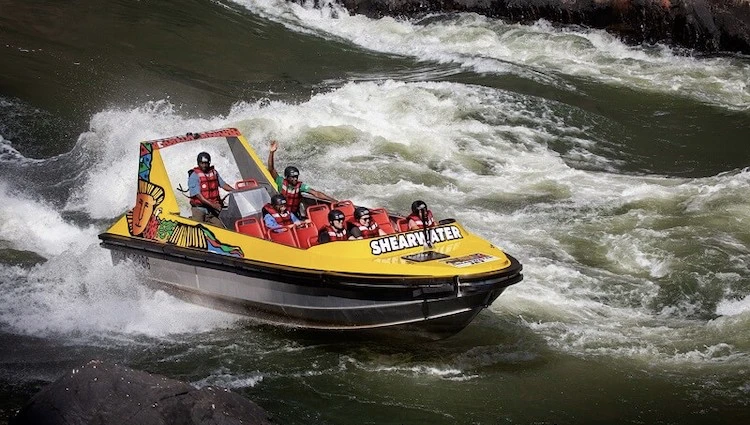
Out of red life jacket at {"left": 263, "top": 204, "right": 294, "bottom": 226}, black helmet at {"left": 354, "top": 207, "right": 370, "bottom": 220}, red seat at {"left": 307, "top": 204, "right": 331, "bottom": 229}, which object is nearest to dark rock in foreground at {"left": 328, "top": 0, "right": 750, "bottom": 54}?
red seat at {"left": 307, "top": 204, "right": 331, "bottom": 229}

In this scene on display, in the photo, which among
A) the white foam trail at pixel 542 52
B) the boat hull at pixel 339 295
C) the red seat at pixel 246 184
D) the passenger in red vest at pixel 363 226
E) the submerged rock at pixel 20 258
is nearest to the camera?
the boat hull at pixel 339 295

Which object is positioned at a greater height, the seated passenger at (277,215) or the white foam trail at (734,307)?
the seated passenger at (277,215)

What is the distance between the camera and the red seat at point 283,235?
10805 mm

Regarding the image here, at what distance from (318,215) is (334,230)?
625 mm

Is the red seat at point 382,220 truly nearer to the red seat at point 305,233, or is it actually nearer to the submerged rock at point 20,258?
the red seat at point 305,233

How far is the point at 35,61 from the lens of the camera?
21.1 metres

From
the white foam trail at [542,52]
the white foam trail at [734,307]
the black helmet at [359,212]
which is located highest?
the white foam trail at [542,52]

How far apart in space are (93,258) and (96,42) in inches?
438

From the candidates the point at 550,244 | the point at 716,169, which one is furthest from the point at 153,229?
the point at 716,169

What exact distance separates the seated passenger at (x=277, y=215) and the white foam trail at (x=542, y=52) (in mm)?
10367

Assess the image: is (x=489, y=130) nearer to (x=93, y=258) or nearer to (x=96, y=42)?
(x=93, y=258)

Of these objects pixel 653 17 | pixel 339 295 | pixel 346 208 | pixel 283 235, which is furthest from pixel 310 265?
pixel 653 17

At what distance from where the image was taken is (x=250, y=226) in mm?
11070

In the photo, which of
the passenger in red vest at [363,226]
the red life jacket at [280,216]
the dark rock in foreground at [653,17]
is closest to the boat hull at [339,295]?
the red life jacket at [280,216]
